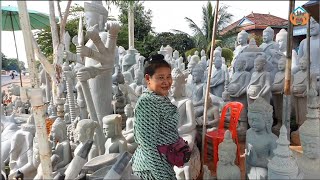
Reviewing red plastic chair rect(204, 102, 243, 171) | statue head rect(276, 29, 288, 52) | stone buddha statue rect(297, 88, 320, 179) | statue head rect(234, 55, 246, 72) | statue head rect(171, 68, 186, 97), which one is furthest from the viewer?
statue head rect(276, 29, 288, 52)

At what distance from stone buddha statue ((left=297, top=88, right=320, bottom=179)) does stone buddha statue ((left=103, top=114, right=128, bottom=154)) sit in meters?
1.57

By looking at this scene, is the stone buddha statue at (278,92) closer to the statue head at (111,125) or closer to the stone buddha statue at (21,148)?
the statue head at (111,125)

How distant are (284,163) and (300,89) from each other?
2.78m

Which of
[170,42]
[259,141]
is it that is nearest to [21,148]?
[259,141]

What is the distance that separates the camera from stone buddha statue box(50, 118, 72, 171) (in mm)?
2930

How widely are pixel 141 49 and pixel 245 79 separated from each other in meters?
11.2

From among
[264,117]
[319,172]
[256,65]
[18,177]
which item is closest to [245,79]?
[256,65]

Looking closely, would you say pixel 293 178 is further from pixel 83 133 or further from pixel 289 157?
pixel 83 133

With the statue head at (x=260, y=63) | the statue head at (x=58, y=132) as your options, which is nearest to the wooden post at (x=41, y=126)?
the statue head at (x=58, y=132)

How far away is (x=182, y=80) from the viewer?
344 centimetres

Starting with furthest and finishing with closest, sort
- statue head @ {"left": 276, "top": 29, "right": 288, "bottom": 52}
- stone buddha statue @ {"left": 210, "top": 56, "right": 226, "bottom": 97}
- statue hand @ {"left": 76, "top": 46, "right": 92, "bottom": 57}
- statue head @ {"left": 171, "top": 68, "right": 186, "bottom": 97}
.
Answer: statue head @ {"left": 276, "top": 29, "right": 288, "bottom": 52} → stone buddha statue @ {"left": 210, "top": 56, "right": 226, "bottom": 97} → statue head @ {"left": 171, "top": 68, "right": 186, "bottom": 97} → statue hand @ {"left": 76, "top": 46, "right": 92, "bottom": 57}

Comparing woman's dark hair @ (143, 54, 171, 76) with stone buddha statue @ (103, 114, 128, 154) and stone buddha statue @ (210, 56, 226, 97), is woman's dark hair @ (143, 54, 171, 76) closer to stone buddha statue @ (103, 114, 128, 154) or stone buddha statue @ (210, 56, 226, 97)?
stone buddha statue @ (103, 114, 128, 154)

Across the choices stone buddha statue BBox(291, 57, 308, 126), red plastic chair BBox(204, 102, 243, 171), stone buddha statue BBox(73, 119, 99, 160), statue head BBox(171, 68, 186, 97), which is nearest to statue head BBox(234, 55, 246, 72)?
stone buddha statue BBox(291, 57, 308, 126)

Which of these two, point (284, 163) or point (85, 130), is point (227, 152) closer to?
point (284, 163)
